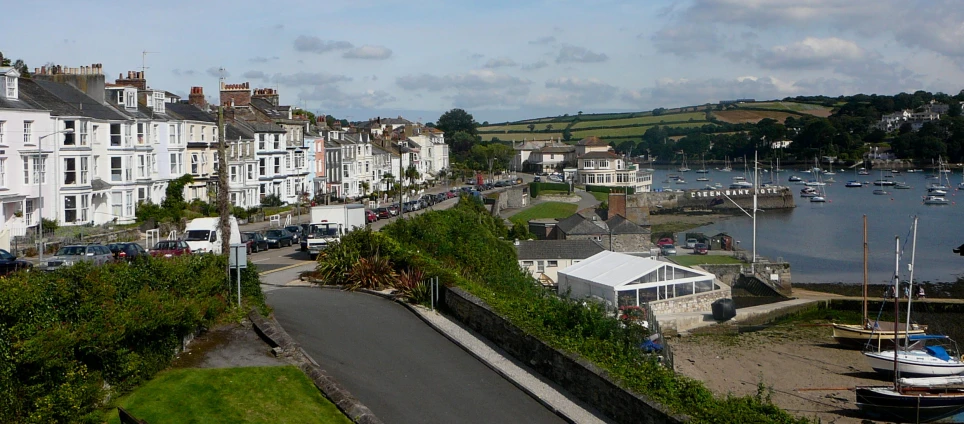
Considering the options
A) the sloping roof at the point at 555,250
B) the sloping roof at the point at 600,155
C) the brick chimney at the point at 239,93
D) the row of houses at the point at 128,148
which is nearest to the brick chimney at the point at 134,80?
the row of houses at the point at 128,148

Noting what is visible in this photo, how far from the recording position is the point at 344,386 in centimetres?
1702

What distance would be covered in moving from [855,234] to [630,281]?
5565cm

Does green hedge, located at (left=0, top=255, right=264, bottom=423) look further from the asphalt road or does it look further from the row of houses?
the row of houses

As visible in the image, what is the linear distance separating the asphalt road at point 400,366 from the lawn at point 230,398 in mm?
1285

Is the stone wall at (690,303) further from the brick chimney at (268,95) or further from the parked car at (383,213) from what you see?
the brick chimney at (268,95)

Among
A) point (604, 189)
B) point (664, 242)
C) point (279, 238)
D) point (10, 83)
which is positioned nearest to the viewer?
point (10, 83)

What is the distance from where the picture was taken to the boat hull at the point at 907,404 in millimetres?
28766

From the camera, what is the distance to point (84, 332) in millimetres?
13547

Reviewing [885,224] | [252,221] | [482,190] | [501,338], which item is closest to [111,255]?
[501,338]

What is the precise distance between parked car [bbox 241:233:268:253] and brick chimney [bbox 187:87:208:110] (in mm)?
22196

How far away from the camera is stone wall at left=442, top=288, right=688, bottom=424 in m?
15.2

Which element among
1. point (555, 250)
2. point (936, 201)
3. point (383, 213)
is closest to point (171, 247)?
point (555, 250)

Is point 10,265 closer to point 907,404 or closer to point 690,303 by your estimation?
point 907,404

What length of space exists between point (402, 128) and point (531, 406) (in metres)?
114
